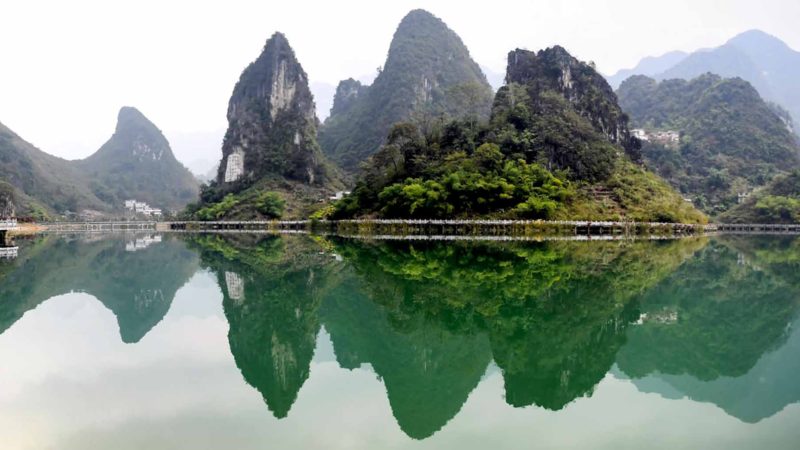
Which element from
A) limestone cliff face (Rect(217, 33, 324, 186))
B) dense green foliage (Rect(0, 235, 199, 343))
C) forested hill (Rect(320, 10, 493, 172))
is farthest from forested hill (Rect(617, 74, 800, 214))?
dense green foliage (Rect(0, 235, 199, 343))

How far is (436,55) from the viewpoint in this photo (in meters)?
126

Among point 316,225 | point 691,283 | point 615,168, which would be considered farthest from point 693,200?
point 691,283

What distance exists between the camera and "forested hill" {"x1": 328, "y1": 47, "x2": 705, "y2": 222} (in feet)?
147

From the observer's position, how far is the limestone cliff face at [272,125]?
89.1 meters

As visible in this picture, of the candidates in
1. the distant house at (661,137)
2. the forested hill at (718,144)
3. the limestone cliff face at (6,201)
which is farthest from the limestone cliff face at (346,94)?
the limestone cliff face at (6,201)

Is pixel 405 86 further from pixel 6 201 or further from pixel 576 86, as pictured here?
pixel 6 201

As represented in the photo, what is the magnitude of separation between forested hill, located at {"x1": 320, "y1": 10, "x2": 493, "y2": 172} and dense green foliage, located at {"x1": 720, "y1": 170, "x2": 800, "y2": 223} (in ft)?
170

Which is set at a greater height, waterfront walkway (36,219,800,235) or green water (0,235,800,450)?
waterfront walkway (36,219,800,235)

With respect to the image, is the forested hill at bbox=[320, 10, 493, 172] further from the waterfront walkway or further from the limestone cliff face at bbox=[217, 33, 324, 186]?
the waterfront walkway

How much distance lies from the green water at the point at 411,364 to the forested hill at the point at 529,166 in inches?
1036

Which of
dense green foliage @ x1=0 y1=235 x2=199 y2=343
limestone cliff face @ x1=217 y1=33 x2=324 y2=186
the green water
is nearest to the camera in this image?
the green water

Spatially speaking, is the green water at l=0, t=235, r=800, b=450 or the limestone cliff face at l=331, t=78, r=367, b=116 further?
the limestone cliff face at l=331, t=78, r=367, b=116

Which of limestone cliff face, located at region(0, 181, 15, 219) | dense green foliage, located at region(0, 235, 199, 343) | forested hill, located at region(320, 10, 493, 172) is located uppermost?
forested hill, located at region(320, 10, 493, 172)

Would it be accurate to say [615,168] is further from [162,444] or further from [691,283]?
[162,444]
